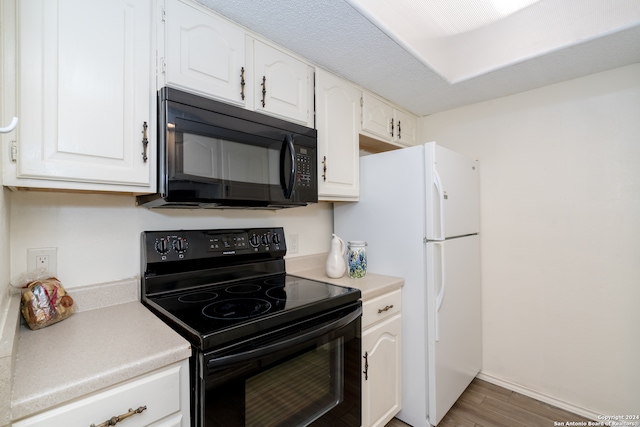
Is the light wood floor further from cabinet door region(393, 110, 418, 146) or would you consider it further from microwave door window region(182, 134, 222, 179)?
cabinet door region(393, 110, 418, 146)

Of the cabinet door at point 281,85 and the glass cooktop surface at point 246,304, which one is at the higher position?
the cabinet door at point 281,85

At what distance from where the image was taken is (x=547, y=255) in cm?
201

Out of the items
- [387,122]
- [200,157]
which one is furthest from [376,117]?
[200,157]

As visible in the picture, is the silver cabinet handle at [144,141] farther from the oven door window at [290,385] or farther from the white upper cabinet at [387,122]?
the white upper cabinet at [387,122]

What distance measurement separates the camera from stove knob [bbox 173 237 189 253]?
1.35 metres

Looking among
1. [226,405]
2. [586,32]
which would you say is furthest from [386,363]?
[586,32]

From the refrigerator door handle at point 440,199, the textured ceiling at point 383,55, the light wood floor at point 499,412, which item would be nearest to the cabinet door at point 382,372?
the light wood floor at point 499,412

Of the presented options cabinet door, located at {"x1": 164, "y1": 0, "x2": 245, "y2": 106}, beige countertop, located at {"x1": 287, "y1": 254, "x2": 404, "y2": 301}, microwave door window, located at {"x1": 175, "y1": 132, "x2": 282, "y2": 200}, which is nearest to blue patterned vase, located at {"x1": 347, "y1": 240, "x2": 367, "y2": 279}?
beige countertop, located at {"x1": 287, "y1": 254, "x2": 404, "y2": 301}

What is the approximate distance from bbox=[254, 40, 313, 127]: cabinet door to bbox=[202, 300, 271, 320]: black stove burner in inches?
34.9

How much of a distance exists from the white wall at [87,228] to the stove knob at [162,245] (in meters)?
0.10

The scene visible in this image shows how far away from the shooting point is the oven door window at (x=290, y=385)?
893 mm

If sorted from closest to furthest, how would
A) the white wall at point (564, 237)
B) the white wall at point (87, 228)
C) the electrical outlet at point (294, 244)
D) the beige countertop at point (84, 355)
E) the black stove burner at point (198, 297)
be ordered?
the beige countertop at point (84, 355)
the white wall at point (87, 228)
the black stove burner at point (198, 297)
the white wall at point (564, 237)
the electrical outlet at point (294, 244)

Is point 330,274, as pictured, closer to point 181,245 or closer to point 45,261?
point 181,245

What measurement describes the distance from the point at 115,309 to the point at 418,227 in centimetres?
154
